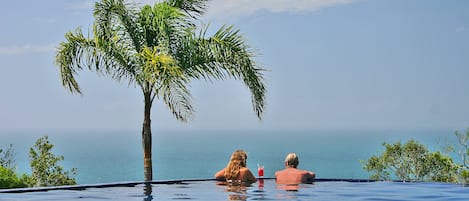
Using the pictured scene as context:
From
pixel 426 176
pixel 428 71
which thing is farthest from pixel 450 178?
pixel 428 71

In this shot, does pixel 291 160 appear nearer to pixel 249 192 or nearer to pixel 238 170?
pixel 238 170

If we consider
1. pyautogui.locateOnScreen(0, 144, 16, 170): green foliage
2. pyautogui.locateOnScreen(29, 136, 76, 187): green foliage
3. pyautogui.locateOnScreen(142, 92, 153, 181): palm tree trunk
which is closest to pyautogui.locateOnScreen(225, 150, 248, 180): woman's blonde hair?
pyautogui.locateOnScreen(142, 92, 153, 181): palm tree trunk

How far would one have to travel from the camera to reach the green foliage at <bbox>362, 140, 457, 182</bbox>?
23.9 metres

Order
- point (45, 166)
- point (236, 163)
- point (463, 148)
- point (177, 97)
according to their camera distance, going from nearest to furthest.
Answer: point (236, 163), point (177, 97), point (45, 166), point (463, 148)

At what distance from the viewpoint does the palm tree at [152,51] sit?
17.0m

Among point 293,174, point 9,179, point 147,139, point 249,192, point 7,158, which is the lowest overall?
point 249,192

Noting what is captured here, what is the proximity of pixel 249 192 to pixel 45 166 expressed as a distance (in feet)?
33.3

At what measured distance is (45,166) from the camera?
70.3 ft

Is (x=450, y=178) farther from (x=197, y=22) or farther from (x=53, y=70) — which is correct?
(x=53, y=70)

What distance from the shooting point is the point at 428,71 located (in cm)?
6225

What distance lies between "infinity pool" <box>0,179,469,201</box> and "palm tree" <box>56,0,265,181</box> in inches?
123

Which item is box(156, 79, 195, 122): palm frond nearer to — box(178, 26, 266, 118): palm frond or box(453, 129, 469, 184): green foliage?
box(178, 26, 266, 118): palm frond

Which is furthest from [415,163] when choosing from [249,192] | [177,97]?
[249,192]

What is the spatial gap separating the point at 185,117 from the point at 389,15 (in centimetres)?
5384
